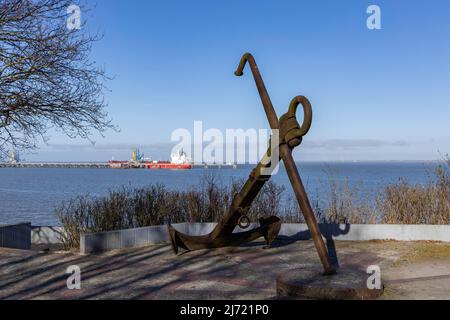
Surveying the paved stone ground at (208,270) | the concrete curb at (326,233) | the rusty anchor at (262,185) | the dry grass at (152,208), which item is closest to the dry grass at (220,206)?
the dry grass at (152,208)

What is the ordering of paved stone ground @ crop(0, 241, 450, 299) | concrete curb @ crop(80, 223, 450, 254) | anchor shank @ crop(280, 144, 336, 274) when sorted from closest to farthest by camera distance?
anchor shank @ crop(280, 144, 336, 274)
paved stone ground @ crop(0, 241, 450, 299)
concrete curb @ crop(80, 223, 450, 254)

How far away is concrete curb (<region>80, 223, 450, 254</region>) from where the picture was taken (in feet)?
26.3

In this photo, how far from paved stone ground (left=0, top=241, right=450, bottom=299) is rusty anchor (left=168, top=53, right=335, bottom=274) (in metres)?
0.24

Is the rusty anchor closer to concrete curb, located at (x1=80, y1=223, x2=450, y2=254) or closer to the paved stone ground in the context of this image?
the paved stone ground

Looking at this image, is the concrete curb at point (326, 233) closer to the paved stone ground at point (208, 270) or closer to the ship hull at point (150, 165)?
the paved stone ground at point (208, 270)

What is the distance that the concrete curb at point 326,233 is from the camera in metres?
8.02

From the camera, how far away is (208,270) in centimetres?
633

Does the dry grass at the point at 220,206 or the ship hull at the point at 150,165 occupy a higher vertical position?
the ship hull at the point at 150,165

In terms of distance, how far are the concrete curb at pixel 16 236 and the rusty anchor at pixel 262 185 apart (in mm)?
3609

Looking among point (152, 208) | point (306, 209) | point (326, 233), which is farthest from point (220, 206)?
point (306, 209)

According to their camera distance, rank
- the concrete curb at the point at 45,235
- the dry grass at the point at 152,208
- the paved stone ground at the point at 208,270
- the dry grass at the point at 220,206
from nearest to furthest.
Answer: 1. the paved stone ground at the point at 208,270
2. the dry grass at the point at 152,208
3. the dry grass at the point at 220,206
4. the concrete curb at the point at 45,235

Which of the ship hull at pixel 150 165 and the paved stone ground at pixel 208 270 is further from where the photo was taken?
the ship hull at pixel 150 165

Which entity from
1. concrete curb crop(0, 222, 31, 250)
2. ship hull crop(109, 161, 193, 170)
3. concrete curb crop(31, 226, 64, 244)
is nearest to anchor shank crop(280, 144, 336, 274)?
concrete curb crop(0, 222, 31, 250)
